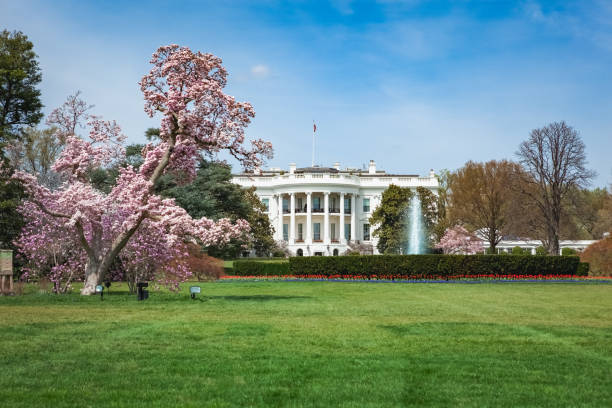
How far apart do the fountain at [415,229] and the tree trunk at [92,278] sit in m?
27.3

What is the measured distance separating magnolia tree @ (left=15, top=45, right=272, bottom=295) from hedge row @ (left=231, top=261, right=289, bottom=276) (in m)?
13.4

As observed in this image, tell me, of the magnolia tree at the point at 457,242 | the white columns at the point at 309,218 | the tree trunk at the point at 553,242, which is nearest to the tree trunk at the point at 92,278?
the tree trunk at the point at 553,242

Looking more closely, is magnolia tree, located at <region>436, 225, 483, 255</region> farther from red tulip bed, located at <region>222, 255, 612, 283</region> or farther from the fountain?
red tulip bed, located at <region>222, 255, 612, 283</region>

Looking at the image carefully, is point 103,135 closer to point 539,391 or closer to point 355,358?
point 355,358

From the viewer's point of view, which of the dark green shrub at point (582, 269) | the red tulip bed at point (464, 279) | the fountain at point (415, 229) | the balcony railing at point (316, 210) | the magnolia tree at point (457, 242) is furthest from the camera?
the balcony railing at point (316, 210)

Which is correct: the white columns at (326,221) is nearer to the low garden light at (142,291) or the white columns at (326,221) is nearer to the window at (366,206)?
the window at (366,206)

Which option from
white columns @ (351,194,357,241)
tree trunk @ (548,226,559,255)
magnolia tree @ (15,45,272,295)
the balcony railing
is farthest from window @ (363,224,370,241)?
magnolia tree @ (15,45,272,295)

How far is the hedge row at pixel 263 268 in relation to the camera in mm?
33375

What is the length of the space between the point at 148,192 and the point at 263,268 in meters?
16.6

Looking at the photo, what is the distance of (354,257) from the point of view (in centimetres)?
3098

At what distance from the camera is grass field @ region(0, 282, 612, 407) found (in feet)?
20.2

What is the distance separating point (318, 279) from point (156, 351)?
21705mm

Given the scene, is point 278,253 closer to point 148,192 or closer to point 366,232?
point 366,232

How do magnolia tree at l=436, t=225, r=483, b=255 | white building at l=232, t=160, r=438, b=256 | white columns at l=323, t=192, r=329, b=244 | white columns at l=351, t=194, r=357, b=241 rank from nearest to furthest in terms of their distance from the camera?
magnolia tree at l=436, t=225, r=483, b=255 < white columns at l=323, t=192, r=329, b=244 < white building at l=232, t=160, r=438, b=256 < white columns at l=351, t=194, r=357, b=241
